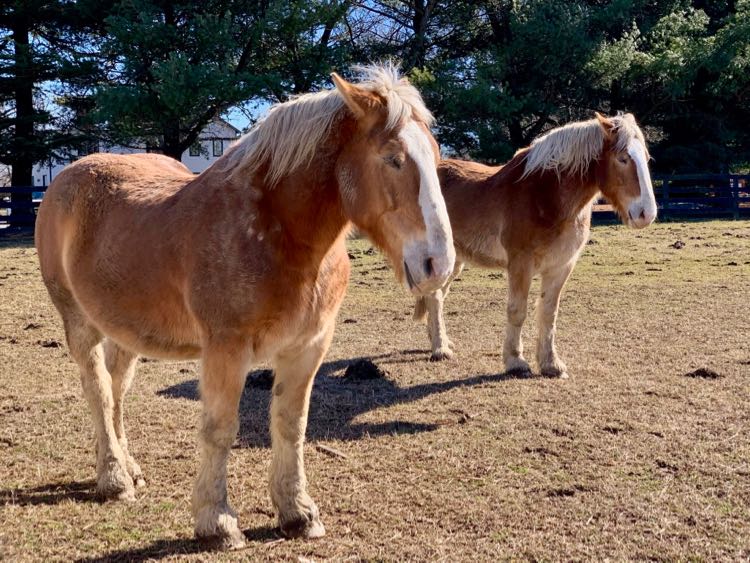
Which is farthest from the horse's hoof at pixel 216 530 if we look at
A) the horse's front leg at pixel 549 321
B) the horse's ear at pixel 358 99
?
the horse's front leg at pixel 549 321

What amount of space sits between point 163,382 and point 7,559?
9.94 ft

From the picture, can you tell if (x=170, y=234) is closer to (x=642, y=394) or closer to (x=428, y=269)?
(x=428, y=269)

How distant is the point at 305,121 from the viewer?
2.98 meters

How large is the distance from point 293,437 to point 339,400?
2214 millimetres

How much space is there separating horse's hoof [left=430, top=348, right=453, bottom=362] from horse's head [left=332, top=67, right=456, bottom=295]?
4236mm

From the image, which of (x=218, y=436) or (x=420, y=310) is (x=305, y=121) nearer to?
(x=218, y=436)

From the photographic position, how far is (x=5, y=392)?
564 centimetres

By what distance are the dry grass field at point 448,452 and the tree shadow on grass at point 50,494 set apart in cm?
2

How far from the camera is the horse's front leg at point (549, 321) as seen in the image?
6.32m

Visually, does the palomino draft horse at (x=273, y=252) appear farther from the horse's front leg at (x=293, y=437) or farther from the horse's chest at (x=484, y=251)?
the horse's chest at (x=484, y=251)

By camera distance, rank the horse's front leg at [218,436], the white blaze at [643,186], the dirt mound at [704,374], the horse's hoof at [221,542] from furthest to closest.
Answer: the white blaze at [643,186]
the dirt mound at [704,374]
the horse's hoof at [221,542]
the horse's front leg at [218,436]

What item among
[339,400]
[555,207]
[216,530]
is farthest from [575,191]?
[216,530]

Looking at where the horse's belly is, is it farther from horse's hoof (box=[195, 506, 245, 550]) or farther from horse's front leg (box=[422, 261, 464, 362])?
horse's front leg (box=[422, 261, 464, 362])

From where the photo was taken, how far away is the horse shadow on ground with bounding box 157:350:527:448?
4812 mm
